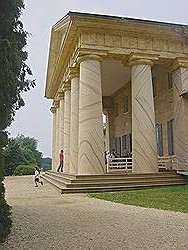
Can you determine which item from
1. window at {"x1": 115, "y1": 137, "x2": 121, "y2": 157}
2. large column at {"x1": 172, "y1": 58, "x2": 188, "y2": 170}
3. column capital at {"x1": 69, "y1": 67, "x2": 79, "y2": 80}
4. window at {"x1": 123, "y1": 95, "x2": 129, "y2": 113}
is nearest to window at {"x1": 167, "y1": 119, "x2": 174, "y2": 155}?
large column at {"x1": 172, "y1": 58, "x2": 188, "y2": 170}

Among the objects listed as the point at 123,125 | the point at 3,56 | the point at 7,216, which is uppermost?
the point at 123,125

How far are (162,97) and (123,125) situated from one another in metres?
7.71

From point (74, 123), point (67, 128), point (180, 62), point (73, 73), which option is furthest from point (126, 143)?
point (180, 62)

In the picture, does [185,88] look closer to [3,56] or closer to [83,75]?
[83,75]

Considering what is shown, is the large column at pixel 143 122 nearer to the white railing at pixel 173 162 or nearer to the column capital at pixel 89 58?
the column capital at pixel 89 58

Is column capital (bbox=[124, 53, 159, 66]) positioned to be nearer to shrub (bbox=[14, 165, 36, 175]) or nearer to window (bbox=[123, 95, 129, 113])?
window (bbox=[123, 95, 129, 113])

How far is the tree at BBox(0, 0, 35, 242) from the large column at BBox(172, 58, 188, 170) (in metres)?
13.8

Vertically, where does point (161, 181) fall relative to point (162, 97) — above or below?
below

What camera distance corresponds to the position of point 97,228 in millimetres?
6836

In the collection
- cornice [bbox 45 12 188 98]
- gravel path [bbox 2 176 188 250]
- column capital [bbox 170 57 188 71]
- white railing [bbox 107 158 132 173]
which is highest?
cornice [bbox 45 12 188 98]

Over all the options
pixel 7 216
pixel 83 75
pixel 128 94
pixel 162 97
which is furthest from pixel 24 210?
pixel 128 94

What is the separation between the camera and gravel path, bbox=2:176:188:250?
5571 millimetres

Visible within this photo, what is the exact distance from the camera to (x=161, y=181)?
15977mm

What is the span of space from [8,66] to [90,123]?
11223 mm
